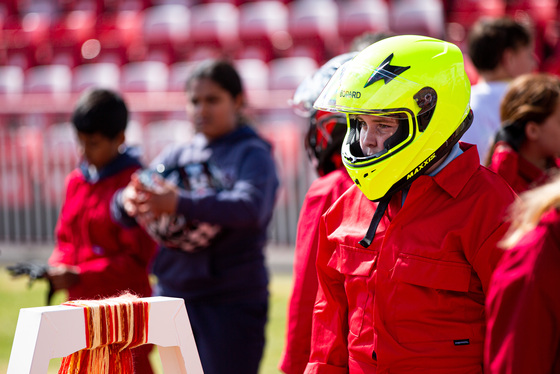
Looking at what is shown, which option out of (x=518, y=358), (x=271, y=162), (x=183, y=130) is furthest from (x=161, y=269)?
(x=183, y=130)

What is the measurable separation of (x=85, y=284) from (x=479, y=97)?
2419 millimetres

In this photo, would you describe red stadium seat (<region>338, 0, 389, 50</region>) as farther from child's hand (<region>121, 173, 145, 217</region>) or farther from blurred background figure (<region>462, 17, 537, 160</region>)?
child's hand (<region>121, 173, 145, 217</region>)

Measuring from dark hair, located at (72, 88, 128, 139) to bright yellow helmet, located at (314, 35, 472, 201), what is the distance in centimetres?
224

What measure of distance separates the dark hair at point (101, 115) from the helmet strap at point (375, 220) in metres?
2.37

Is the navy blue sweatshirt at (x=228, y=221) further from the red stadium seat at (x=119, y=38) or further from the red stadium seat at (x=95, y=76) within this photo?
the red stadium seat at (x=119, y=38)

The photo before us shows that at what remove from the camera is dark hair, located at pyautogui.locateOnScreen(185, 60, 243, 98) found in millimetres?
4402

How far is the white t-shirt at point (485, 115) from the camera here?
4.10 meters

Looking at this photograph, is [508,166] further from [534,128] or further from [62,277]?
[62,277]

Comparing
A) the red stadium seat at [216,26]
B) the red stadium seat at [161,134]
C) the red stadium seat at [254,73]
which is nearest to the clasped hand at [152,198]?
the red stadium seat at [161,134]

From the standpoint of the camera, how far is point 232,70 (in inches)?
176

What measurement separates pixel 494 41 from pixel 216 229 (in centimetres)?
217

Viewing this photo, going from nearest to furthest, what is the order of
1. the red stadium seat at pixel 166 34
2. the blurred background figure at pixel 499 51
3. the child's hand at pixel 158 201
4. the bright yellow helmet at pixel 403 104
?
the bright yellow helmet at pixel 403 104 < the child's hand at pixel 158 201 < the blurred background figure at pixel 499 51 < the red stadium seat at pixel 166 34

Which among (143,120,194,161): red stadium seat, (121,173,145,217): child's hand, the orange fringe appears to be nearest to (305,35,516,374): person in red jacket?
the orange fringe

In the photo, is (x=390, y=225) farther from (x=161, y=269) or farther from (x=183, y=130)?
(x=183, y=130)
